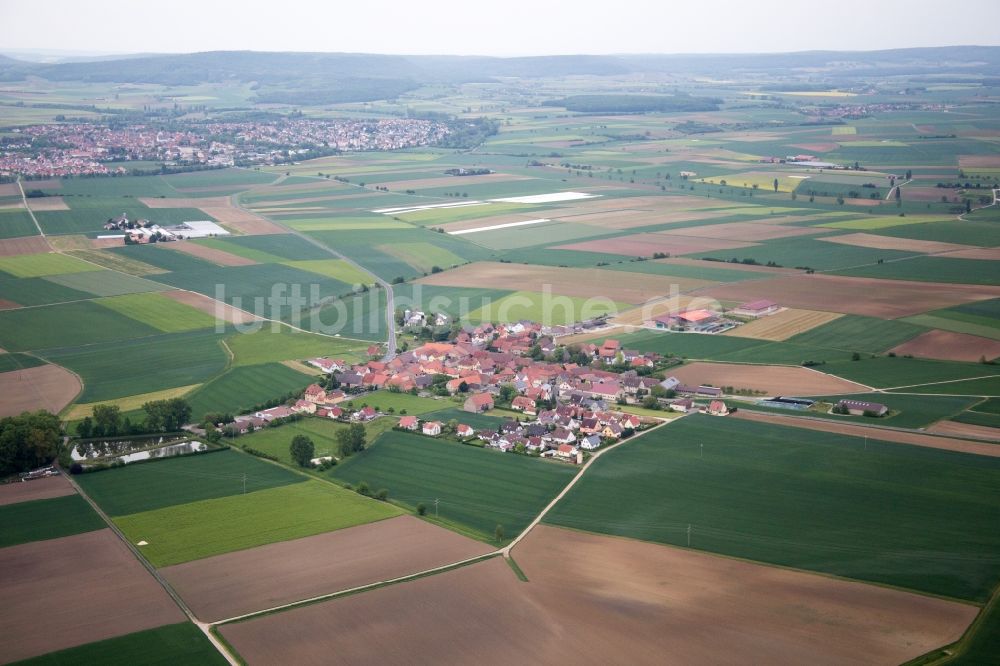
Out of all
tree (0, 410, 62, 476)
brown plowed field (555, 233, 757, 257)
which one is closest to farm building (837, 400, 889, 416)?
tree (0, 410, 62, 476)

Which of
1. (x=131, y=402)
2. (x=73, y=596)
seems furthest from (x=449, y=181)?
(x=73, y=596)

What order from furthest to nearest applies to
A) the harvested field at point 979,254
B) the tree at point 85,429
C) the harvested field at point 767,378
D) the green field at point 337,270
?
the harvested field at point 979,254
the green field at point 337,270
the harvested field at point 767,378
the tree at point 85,429

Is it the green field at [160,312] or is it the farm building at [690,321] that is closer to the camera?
A: the farm building at [690,321]

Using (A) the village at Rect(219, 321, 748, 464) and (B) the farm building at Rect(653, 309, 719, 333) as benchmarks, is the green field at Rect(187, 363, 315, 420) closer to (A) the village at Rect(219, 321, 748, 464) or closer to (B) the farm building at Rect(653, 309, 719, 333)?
(A) the village at Rect(219, 321, 748, 464)

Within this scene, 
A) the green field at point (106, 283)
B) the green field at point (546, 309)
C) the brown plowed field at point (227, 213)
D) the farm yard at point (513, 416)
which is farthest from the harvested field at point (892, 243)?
the green field at point (106, 283)

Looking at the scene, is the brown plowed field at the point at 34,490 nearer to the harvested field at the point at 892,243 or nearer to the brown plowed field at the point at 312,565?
the brown plowed field at the point at 312,565

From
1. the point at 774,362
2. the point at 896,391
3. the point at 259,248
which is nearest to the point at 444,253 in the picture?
the point at 259,248

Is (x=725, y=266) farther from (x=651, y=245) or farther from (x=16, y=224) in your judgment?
(x=16, y=224)
